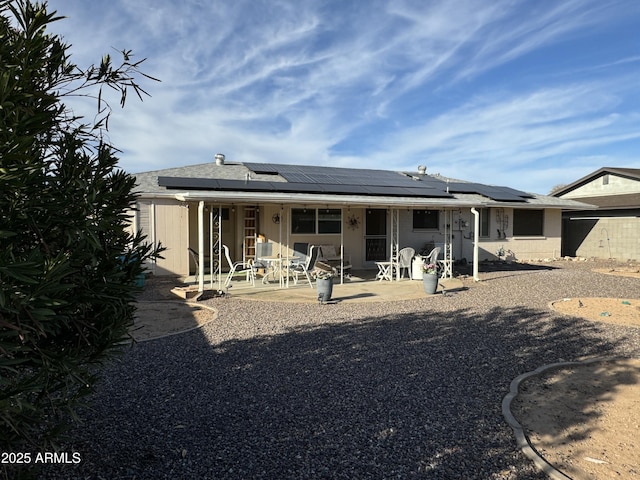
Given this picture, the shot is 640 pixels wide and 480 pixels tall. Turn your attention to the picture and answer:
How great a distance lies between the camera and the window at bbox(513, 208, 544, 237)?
17453 mm

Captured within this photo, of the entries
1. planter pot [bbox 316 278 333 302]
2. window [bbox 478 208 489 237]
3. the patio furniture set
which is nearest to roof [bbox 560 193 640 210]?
window [bbox 478 208 489 237]

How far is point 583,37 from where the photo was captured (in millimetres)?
11695

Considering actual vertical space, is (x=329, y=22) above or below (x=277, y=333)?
above

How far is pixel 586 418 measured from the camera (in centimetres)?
352

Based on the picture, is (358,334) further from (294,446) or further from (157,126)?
(157,126)

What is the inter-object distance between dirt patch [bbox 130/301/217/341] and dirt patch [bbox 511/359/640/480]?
5032mm

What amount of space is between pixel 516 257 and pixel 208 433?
16.9 m

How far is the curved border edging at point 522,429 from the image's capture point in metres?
2.71

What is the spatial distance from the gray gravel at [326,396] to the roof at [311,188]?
4.07 m

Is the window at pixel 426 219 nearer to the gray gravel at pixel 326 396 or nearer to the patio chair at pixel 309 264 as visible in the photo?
the patio chair at pixel 309 264

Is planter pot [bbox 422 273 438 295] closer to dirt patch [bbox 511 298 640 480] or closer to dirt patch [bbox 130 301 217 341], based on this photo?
dirt patch [bbox 511 298 640 480]

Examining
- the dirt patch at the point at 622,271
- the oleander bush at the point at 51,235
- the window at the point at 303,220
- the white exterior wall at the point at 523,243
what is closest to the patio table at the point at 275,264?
the window at the point at 303,220

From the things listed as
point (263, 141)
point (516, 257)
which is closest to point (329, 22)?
point (263, 141)

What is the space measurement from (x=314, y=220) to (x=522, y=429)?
408 inches
